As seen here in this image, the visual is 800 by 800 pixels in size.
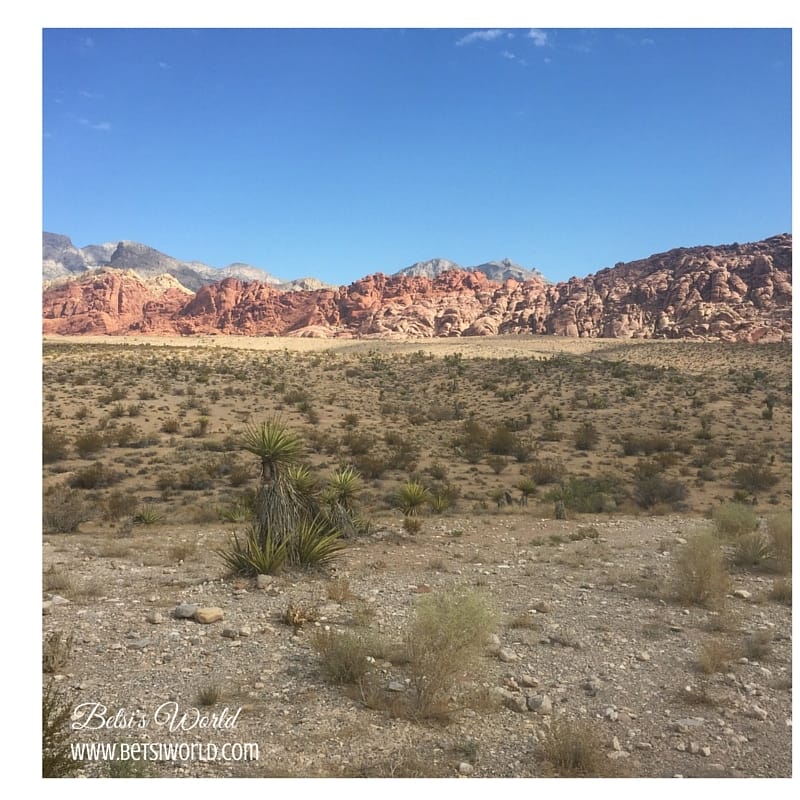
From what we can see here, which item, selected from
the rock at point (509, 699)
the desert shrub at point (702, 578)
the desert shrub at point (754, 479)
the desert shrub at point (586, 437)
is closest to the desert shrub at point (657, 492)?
the desert shrub at point (754, 479)

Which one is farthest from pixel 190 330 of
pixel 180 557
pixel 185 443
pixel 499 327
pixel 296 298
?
pixel 180 557

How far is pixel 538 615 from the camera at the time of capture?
20.6 feet

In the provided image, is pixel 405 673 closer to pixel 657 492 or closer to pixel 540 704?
pixel 540 704

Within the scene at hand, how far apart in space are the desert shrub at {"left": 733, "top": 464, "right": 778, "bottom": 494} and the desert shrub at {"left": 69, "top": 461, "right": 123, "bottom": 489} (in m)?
14.8

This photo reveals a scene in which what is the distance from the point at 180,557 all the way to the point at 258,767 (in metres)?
5.11

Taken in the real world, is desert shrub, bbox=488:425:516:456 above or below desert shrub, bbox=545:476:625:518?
above

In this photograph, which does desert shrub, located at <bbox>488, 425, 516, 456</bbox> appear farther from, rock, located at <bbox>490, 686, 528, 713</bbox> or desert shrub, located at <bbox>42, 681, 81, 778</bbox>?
desert shrub, located at <bbox>42, 681, 81, 778</bbox>

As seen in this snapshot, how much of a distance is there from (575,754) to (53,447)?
1644cm

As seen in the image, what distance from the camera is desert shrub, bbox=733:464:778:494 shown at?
14.4m

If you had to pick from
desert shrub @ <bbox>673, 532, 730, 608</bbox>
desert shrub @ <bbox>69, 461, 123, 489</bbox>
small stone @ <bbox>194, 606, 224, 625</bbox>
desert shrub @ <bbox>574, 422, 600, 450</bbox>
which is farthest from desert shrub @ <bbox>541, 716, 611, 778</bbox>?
desert shrub @ <bbox>574, 422, 600, 450</bbox>

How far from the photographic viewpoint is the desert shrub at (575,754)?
3.61 metres

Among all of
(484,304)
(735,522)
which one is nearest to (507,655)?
(735,522)

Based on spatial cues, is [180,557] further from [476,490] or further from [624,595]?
[476,490]

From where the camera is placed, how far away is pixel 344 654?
4.73 metres
